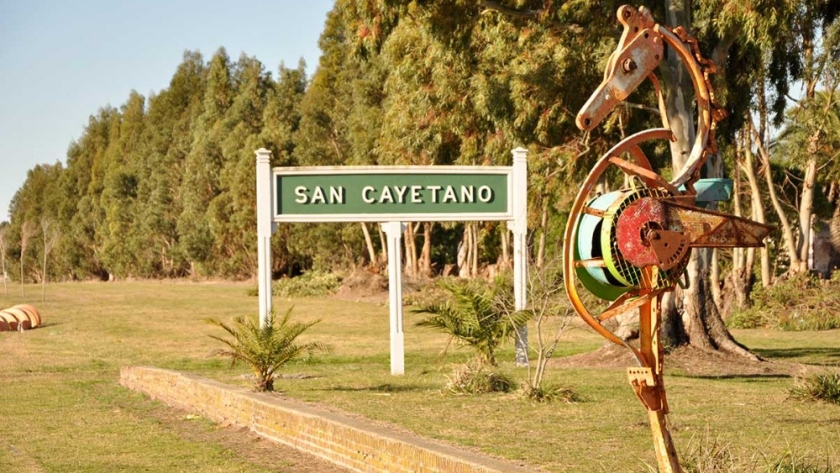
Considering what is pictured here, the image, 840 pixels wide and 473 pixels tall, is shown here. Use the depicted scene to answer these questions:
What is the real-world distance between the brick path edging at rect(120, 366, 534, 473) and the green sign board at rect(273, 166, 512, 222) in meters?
3.33

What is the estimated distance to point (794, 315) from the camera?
99.8 ft

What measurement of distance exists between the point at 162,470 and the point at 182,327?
21.4 metres

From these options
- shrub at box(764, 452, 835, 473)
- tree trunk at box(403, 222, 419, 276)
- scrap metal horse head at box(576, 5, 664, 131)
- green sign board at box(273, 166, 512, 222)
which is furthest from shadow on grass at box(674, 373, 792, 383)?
tree trunk at box(403, 222, 419, 276)

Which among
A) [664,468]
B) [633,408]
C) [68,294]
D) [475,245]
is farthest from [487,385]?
[68,294]

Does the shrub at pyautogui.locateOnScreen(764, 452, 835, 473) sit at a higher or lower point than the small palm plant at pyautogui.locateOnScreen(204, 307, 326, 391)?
lower

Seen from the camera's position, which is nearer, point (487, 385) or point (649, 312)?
point (649, 312)

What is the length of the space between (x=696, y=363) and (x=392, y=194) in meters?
5.35

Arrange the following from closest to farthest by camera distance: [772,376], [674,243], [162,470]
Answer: [674,243] < [162,470] < [772,376]

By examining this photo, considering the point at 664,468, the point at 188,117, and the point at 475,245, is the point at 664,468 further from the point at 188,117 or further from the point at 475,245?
the point at 188,117

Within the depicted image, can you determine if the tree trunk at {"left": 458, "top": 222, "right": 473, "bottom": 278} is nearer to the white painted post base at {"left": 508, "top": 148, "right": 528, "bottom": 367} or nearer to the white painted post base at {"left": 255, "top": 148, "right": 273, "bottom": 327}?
the white painted post base at {"left": 508, "top": 148, "right": 528, "bottom": 367}

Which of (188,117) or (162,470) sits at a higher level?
(188,117)

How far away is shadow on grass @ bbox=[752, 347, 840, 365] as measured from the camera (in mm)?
21614

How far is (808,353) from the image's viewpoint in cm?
2330

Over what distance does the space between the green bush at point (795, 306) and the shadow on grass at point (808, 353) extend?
5580 millimetres
